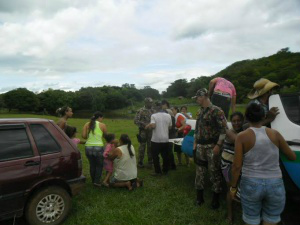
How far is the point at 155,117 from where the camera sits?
5.72m

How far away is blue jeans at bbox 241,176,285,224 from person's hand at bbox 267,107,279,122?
1.11m

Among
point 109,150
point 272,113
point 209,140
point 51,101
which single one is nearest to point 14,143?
point 109,150

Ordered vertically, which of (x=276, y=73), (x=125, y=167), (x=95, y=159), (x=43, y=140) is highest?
(x=276, y=73)

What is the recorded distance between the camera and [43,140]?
3391mm

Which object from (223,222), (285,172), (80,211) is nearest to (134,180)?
(80,211)

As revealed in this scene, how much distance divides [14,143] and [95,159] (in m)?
2.09

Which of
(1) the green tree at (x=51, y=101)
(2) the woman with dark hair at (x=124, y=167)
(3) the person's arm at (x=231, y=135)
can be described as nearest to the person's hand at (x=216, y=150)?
(3) the person's arm at (x=231, y=135)

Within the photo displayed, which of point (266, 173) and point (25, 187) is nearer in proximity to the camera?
point (266, 173)

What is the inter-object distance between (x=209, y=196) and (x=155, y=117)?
2.13m

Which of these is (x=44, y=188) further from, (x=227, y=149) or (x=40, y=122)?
(x=227, y=149)

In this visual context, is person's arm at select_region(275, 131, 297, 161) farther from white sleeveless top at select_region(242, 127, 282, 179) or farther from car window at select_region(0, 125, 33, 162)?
car window at select_region(0, 125, 33, 162)

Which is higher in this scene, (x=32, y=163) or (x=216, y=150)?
(x=32, y=163)

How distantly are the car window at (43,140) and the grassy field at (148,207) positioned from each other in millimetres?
1138

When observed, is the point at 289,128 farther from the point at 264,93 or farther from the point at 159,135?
the point at 159,135
